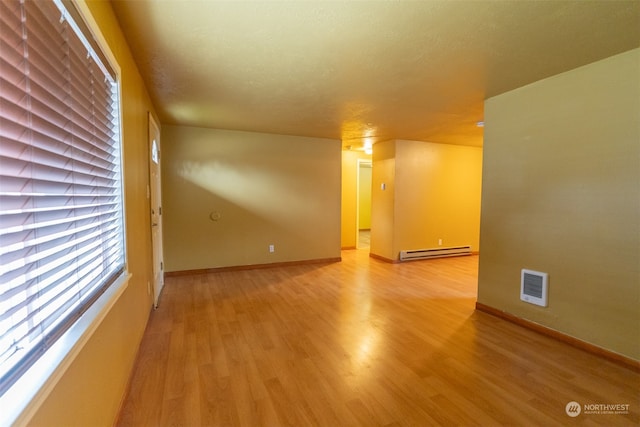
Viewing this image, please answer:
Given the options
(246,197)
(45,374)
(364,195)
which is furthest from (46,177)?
(364,195)

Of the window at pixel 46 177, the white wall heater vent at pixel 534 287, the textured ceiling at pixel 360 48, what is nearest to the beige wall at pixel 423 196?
the textured ceiling at pixel 360 48

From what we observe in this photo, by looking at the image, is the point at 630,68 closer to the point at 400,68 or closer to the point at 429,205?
the point at 400,68

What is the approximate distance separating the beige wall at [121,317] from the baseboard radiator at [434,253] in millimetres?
4010

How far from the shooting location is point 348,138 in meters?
4.96

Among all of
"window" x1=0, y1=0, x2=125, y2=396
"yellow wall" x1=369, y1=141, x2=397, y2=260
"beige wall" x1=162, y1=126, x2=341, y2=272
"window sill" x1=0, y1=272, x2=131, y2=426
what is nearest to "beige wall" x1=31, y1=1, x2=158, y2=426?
"window sill" x1=0, y1=272, x2=131, y2=426

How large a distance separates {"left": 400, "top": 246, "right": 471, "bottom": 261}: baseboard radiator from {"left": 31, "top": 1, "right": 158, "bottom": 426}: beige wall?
158 inches

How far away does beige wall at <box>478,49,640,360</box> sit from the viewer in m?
2.05

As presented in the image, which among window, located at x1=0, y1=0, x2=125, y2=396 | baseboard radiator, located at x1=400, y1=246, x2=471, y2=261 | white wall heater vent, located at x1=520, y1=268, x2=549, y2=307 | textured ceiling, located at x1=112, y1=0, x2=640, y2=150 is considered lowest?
baseboard radiator, located at x1=400, y1=246, x2=471, y2=261

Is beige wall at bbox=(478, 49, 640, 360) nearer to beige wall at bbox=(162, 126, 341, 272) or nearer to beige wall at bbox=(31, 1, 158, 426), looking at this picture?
beige wall at bbox=(162, 126, 341, 272)

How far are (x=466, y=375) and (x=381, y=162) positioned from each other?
3.99 m

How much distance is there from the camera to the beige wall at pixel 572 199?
6.73ft

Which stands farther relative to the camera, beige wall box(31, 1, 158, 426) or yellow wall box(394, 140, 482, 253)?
yellow wall box(394, 140, 482, 253)

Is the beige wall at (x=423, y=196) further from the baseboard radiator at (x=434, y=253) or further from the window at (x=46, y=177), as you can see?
the window at (x=46, y=177)

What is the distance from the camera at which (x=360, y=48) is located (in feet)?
6.40
